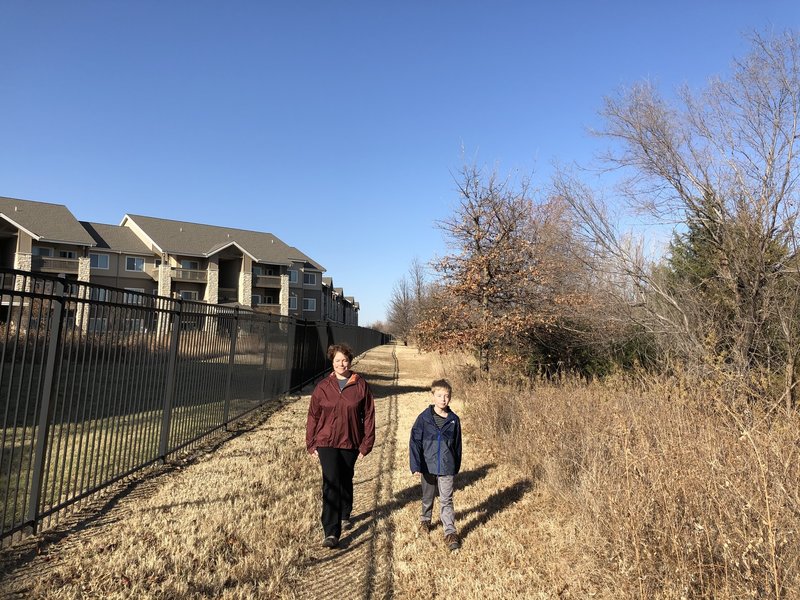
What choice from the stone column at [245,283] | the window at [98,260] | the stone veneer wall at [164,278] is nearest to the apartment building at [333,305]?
the stone column at [245,283]

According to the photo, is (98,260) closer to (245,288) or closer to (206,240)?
(206,240)

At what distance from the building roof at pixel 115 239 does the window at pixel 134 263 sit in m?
0.64

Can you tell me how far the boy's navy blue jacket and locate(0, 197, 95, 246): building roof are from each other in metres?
36.8

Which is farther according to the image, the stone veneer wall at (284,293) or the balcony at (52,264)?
the stone veneer wall at (284,293)

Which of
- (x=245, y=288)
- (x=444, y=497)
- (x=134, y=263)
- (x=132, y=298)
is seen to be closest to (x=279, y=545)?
(x=444, y=497)

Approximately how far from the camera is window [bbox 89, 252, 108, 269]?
124 ft

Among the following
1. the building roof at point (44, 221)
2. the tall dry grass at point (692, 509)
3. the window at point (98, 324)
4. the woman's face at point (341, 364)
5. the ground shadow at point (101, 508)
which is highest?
the building roof at point (44, 221)

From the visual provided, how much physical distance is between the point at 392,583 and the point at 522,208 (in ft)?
36.5

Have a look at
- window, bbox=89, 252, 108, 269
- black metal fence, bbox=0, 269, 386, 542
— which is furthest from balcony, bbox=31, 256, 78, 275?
black metal fence, bbox=0, 269, 386, 542

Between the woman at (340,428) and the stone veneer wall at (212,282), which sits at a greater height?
the stone veneer wall at (212,282)

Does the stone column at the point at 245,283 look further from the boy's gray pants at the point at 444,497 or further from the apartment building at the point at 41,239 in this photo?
the boy's gray pants at the point at 444,497

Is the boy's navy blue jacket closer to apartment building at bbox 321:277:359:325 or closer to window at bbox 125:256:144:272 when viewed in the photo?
window at bbox 125:256:144:272

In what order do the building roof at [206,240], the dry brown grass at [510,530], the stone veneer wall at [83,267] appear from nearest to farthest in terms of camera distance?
the dry brown grass at [510,530]
the stone veneer wall at [83,267]
the building roof at [206,240]

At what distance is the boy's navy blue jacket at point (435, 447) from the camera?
14.6 feet
